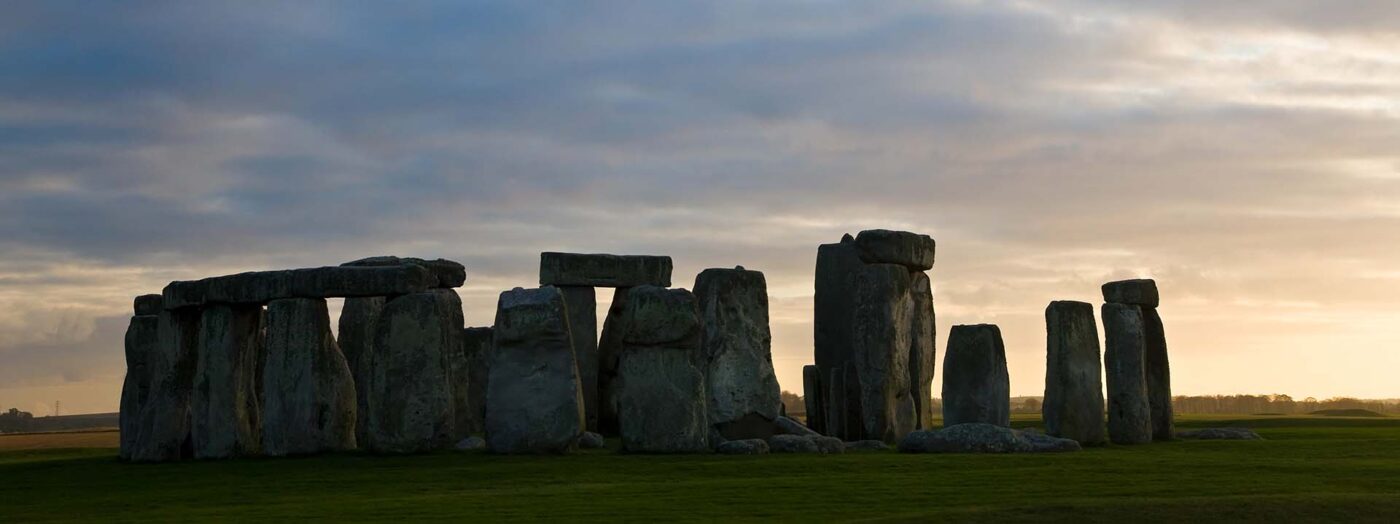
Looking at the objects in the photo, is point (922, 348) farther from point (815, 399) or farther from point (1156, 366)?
point (1156, 366)

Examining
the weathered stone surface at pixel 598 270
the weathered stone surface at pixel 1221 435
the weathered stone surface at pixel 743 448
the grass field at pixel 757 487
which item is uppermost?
the weathered stone surface at pixel 598 270

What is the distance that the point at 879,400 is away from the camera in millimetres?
25609

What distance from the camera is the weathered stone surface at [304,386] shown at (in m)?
22.6

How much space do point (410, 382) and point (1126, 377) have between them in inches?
412

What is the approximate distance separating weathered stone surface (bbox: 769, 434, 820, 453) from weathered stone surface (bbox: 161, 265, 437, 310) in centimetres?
533

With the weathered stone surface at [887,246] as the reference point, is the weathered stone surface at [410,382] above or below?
below

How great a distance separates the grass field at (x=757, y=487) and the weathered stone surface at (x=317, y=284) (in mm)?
2327

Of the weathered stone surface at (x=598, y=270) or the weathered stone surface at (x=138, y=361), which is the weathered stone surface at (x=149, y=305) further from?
the weathered stone surface at (x=598, y=270)

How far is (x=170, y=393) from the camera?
24.4 meters

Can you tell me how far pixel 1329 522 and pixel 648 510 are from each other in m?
5.83

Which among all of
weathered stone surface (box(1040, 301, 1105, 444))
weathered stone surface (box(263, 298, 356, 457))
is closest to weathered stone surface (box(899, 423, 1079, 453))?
weathered stone surface (box(1040, 301, 1105, 444))

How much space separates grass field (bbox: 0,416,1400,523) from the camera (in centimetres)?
1469

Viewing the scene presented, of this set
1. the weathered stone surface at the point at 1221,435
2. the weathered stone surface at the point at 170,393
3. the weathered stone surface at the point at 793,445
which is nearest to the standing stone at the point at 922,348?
the weathered stone surface at the point at 1221,435

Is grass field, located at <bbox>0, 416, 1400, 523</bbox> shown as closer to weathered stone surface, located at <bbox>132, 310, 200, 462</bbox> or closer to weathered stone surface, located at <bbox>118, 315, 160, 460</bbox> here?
weathered stone surface, located at <bbox>132, 310, 200, 462</bbox>
